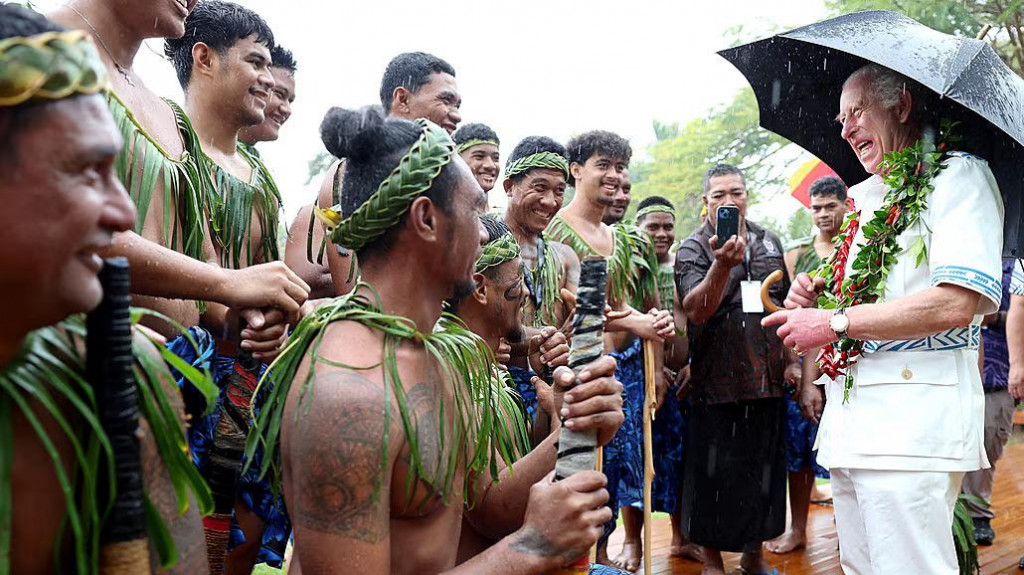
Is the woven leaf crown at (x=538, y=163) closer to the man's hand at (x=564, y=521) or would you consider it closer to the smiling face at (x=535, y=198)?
the smiling face at (x=535, y=198)

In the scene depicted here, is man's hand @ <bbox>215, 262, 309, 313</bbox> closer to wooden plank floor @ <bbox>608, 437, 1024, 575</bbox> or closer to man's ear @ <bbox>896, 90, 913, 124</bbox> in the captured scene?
man's ear @ <bbox>896, 90, 913, 124</bbox>

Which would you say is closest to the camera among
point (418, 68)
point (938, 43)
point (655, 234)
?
point (938, 43)

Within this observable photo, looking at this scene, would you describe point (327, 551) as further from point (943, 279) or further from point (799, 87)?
point (799, 87)

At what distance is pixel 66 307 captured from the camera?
1329 millimetres

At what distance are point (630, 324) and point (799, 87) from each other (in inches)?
59.1

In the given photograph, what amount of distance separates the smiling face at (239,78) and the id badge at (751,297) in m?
3.20

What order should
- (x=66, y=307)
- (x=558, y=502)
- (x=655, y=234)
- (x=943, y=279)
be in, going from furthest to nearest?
(x=655, y=234) < (x=943, y=279) < (x=558, y=502) < (x=66, y=307)

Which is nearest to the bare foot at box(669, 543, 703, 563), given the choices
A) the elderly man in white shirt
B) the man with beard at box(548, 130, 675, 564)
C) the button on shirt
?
the man with beard at box(548, 130, 675, 564)

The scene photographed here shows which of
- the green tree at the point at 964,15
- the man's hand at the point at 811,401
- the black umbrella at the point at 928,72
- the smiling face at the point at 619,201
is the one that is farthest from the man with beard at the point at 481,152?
the green tree at the point at 964,15

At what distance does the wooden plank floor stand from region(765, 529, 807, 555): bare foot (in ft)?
0.14

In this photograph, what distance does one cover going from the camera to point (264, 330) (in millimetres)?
2477

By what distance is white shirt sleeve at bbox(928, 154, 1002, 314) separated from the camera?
10.4 ft

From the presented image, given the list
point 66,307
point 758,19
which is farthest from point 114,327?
point 758,19

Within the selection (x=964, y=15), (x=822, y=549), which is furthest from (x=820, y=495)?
(x=964, y=15)
